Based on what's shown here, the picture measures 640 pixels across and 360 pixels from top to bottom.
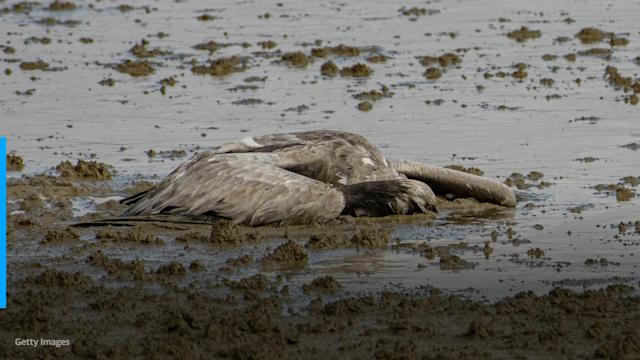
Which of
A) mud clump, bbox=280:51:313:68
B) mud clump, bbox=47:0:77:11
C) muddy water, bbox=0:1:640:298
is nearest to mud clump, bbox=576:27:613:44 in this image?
muddy water, bbox=0:1:640:298

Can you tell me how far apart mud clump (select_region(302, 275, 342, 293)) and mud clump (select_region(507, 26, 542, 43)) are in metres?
12.8

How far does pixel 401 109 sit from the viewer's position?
15836 mm

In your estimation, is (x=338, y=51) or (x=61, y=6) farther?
(x=61, y=6)

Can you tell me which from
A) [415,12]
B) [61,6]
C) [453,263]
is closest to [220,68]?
[415,12]

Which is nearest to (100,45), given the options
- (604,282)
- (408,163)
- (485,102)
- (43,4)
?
(43,4)

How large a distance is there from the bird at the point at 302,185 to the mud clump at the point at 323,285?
6.96 feet

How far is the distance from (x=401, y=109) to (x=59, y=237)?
629 centimetres

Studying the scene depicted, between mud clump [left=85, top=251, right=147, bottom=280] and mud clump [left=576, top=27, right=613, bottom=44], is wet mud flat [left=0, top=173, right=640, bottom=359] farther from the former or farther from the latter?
mud clump [left=576, top=27, right=613, bottom=44]

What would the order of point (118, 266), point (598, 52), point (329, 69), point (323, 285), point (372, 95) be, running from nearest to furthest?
point (323, 285) → point (118, 266) → point (372, 95) → point (329, 69) → point (598, 52)

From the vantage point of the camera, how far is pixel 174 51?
67.1 ft

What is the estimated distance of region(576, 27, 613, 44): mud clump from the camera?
2080cm

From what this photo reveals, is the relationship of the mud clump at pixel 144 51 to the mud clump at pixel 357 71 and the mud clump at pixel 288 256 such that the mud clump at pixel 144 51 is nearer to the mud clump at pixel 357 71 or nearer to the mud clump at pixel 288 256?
the mud clump at pixel 357 71

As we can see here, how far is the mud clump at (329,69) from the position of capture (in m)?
18.4

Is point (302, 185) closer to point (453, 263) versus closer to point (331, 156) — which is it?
point (331, 156)
